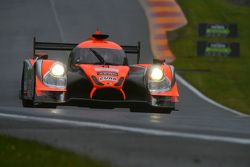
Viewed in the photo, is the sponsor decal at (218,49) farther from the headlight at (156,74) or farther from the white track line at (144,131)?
the white track line at (144,131)

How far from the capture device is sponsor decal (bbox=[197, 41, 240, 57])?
2927 cm

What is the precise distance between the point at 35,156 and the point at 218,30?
964 inches

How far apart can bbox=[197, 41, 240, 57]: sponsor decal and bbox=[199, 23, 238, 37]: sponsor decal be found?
4.62ft

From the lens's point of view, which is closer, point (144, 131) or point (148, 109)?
point (144, 131)

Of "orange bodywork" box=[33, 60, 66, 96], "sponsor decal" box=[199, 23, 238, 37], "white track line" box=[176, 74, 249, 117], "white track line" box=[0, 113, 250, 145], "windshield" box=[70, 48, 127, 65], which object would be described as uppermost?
"sponsor decal" box=[199, 23, 238, 37]

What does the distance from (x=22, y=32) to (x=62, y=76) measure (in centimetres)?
1845

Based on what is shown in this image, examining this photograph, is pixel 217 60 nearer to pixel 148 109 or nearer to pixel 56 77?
pixel 148 109

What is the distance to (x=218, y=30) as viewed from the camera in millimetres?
31062

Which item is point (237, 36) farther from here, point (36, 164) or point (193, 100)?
point (36, 164)

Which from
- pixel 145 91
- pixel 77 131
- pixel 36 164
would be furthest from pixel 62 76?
pixel 36 164

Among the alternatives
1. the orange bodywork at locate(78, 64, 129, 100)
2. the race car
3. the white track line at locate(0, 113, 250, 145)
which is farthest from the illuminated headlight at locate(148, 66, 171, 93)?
the white track line at locate(0, 113, 250, 145)

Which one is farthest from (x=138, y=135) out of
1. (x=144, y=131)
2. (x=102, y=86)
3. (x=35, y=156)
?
(x=102, y=86)

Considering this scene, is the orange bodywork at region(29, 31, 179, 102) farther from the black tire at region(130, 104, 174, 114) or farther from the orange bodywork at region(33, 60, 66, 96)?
the black tire at region(130, 104, 174, 114)

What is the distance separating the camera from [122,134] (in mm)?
8484
